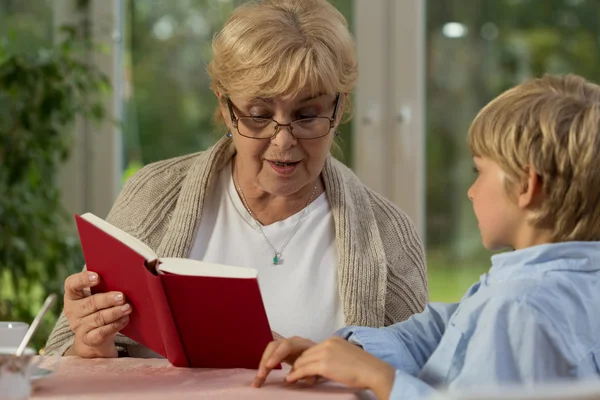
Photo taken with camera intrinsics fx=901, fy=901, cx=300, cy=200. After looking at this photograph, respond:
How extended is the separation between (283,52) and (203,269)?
0.65 meters

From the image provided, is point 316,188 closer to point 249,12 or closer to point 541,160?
point 249,12

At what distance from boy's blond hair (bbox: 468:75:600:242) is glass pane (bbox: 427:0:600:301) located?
2.25 meters

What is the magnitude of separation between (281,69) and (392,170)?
5.78 ft

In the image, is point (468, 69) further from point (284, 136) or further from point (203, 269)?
point (203, 269)

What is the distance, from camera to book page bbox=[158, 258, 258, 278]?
144cm

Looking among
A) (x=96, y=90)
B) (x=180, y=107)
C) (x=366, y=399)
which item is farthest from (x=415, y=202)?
(x=366, y=399)

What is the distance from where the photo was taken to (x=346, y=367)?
139 centimetres

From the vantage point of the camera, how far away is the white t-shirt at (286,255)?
207 centimetres

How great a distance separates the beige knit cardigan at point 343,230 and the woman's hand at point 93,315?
0.58 feet

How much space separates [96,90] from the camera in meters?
3.63

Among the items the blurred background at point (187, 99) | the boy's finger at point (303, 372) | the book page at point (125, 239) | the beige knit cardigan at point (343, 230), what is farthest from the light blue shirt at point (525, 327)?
the blurred background at point (187, 99)

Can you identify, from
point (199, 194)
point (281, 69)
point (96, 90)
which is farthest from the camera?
point (96, 90)

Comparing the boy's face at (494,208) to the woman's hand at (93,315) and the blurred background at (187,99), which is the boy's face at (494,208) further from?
the blurred background at (187,99)

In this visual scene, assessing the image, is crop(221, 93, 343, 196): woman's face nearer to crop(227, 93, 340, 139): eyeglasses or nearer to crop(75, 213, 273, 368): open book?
crop(227, 93, 340, 139): eyeglasses
